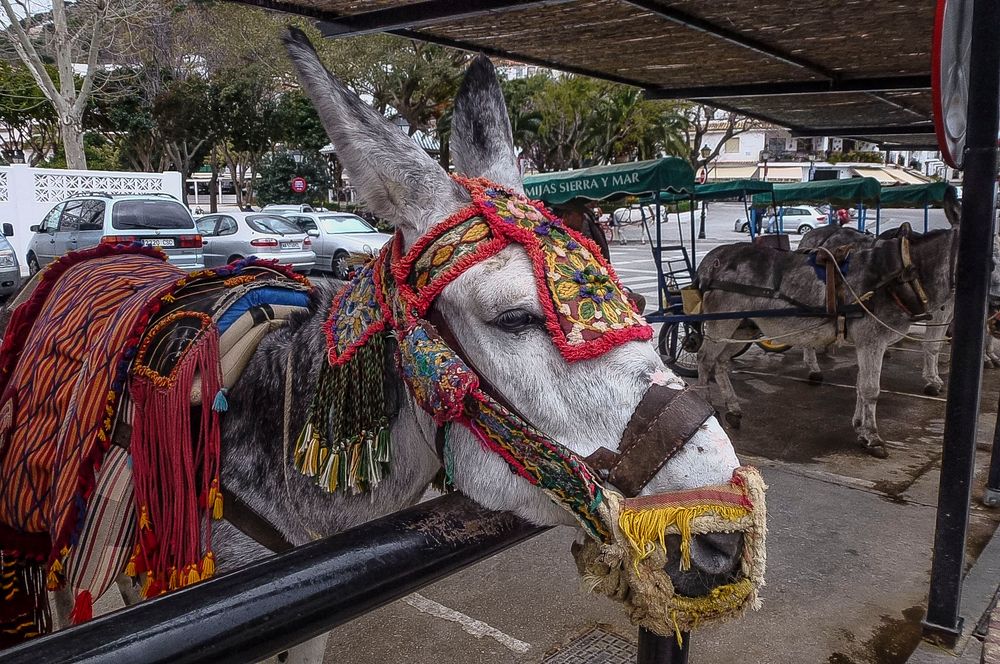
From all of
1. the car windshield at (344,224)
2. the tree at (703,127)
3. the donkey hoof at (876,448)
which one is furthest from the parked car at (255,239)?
the tree at (703,127)

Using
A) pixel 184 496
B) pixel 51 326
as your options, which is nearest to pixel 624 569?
pixel 184 496

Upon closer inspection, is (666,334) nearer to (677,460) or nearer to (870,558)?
(870,558)

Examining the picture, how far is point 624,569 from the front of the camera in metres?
1.24

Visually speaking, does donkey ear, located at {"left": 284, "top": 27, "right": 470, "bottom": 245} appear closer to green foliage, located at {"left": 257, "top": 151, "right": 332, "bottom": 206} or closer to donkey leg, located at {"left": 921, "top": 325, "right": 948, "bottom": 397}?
donkey leg, located at {"left": 921, "top": 325, "right": 948, "bottom": 397}

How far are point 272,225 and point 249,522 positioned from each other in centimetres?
1604

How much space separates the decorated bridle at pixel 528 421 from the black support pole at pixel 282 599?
0.21m

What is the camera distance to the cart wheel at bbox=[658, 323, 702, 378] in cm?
875

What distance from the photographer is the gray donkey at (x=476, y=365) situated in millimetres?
1323

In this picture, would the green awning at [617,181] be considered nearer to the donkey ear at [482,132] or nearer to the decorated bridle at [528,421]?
the donkey ear at [482,132]

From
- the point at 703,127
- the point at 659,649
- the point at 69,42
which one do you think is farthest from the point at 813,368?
the point at 703,127

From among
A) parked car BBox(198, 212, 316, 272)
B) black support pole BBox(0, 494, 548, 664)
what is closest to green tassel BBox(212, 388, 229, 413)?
black support pole BBox(0, 494, 548, 664)

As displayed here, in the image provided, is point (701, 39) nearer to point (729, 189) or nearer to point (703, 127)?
point (729, 189)

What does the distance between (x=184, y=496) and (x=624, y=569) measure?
114cm

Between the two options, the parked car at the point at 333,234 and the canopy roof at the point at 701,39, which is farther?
the parked car at the point at 333,234
